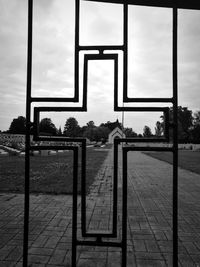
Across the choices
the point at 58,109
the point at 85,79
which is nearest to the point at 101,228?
the point at 58,109

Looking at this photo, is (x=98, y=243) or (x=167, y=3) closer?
(x=167, y=3)

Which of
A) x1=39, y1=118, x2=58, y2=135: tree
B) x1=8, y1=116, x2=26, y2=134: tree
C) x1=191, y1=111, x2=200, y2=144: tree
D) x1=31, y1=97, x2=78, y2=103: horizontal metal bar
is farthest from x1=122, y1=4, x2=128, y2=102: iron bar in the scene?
x1=8, y1=116, x2=26, y2=134: tree

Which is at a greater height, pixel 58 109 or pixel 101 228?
pixel 58 109

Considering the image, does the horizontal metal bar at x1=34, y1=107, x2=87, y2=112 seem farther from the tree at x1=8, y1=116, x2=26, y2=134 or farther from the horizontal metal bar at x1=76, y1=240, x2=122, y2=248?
the tree at x1=8, y1=116, x2=26, y2=134

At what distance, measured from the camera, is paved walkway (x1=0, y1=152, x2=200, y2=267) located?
3.14 m

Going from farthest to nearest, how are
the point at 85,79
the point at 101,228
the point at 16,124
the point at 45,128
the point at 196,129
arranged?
the point at 16,124
the point at 196,129
the point at 101,228
the point at 45,128
the point at 85,79

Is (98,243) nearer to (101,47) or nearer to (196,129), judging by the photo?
(101,47)

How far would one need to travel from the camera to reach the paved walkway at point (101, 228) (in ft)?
10.3

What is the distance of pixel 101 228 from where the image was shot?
4.28 m

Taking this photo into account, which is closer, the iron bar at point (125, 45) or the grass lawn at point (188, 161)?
the iron bar at point (125, 45)

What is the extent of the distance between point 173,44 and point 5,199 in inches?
218

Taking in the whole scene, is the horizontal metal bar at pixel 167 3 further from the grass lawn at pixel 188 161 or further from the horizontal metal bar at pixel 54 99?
the grass lawn at pixel 188 161

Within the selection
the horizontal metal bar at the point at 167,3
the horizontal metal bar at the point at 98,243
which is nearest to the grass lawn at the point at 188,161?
the horizontal metal bar at the point at 98,243

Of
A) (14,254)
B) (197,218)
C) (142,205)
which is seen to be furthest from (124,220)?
(142,205)
